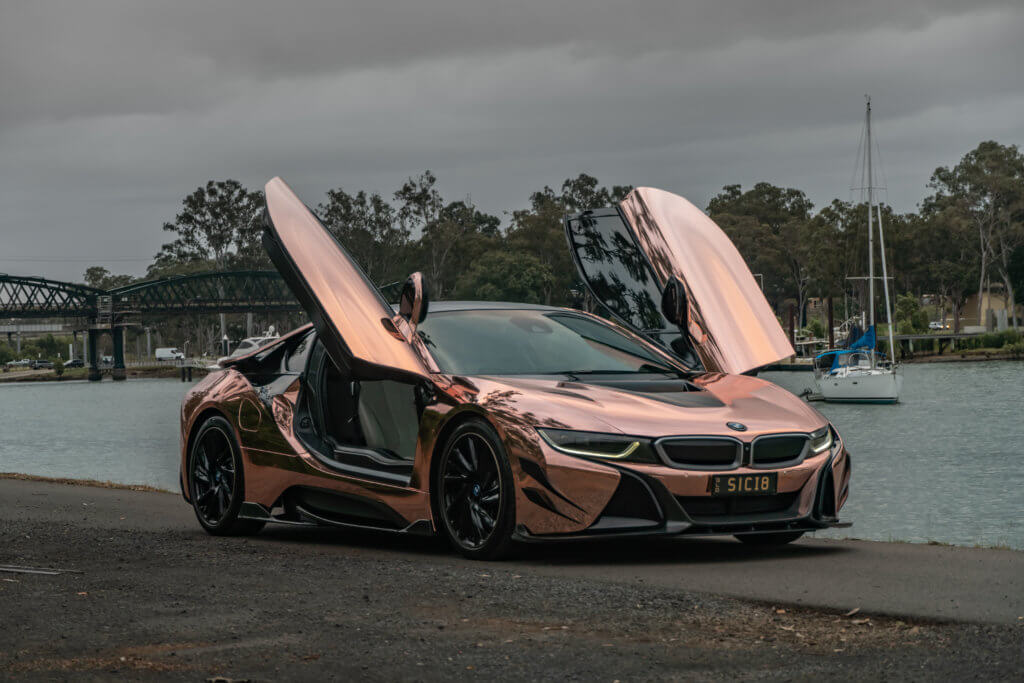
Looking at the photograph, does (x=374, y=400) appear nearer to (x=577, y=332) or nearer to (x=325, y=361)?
(x=325, y=361)

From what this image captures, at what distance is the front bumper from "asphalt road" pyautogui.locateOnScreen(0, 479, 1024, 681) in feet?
0.63

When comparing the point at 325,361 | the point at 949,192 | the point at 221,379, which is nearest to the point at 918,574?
the point at 325,361

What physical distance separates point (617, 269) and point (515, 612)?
4368 millimetres

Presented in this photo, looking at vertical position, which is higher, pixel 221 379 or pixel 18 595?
pixel 221 379

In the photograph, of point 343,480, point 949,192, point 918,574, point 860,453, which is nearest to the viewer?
point 918,574

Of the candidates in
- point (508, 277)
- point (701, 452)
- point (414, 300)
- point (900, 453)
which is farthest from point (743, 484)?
point (508, 277)

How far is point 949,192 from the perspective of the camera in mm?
108188

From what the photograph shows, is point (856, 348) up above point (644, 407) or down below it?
below

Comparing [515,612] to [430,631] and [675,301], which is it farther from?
[675,301]

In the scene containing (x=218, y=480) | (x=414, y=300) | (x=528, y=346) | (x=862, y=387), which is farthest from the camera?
(x=862, y=387)

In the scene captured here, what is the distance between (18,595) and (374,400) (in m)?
2.75

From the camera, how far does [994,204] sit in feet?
339

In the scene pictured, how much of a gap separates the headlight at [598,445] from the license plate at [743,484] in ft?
1.07

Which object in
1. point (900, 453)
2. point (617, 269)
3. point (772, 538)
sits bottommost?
point (900, 453)
